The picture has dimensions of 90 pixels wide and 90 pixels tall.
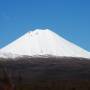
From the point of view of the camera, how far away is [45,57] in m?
5.31

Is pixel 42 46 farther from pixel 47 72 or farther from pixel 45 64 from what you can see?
pixel 45 64

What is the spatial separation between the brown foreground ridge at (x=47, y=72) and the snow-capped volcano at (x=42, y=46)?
22 centimetres

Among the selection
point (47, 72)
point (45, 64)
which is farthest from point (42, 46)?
point (45, 64)

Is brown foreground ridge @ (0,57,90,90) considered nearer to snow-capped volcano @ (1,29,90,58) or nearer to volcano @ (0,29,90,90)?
volcano @ (0,29,90,90)

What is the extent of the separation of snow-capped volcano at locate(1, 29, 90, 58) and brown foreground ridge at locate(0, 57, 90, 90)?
0.73 feet

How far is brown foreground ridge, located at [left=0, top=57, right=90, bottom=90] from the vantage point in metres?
5.21

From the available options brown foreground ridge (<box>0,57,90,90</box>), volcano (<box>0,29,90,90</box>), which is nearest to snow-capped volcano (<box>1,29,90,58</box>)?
volcano (<box>0,29,90,90</box>)

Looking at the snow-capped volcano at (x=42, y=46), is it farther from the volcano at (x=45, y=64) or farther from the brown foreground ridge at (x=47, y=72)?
the brown foreground ridge at (x=47, y=72)

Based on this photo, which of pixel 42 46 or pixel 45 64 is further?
pixel 42 46

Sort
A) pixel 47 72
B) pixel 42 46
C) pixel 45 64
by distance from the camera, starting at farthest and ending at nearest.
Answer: pixel 42 46, pixel 47 72, pixel 45 64

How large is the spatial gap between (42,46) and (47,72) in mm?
754

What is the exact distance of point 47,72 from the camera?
5496 mm

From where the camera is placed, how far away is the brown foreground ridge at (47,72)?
521 cm

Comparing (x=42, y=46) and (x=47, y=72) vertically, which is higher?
(x=42, y=46)
